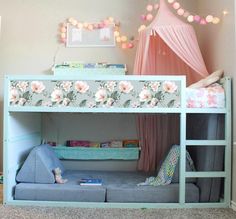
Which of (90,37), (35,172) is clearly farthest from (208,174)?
(90,37)

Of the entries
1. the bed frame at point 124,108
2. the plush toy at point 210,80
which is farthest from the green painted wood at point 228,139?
the plush toy at point 210,80

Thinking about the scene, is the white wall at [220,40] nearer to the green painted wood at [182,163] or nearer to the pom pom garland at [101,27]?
the green painted wood at [182,163]

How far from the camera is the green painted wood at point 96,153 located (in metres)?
3.33

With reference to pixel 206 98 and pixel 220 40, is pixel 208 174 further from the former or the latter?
pixel 220 40

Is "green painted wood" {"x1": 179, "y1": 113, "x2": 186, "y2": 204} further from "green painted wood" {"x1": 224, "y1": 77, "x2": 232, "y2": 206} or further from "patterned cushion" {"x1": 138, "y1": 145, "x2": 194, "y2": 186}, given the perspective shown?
"green painted wood" {"x1": 224, "y1": 77, "x2": 232, "y2": 206}

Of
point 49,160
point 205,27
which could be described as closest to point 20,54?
point 49,160

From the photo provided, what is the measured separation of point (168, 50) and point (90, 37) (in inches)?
36.7

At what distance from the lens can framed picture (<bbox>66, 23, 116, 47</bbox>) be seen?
342cm

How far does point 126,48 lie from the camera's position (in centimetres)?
343

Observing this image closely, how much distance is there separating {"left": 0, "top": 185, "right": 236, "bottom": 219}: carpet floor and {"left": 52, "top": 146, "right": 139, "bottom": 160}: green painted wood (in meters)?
0.89

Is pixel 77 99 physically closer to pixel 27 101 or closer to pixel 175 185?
pixel 27 101

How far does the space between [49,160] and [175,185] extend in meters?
1.23

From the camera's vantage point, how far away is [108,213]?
2424 millimetres

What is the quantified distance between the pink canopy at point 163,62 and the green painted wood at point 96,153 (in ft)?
0.45
